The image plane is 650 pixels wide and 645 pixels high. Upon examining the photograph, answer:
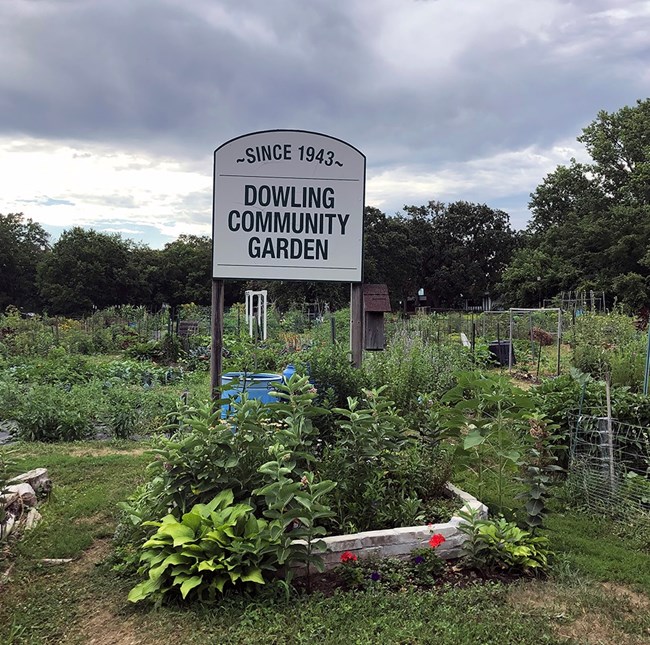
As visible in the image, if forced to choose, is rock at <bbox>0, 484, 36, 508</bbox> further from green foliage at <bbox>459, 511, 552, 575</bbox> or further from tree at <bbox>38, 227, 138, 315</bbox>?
tree at <bbox>38, 227, 138, 315</bbox>

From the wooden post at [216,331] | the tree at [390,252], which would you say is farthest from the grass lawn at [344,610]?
the tree at [390,252]

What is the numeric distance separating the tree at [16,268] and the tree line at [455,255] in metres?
0.08

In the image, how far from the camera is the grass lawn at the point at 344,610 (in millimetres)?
2424

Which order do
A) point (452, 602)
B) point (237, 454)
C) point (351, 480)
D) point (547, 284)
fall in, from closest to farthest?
point (452, 602)
point (237, 454)
point (351, 480)
point (547, 284)

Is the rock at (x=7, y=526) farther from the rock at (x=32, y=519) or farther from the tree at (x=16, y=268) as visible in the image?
the tree at (x=16, y=268)

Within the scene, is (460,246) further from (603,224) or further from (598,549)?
(598,549)

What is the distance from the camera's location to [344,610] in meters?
2.58

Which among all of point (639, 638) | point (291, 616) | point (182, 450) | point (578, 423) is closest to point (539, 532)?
point (639, 638)

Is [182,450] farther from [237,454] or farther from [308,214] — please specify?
[308,214]

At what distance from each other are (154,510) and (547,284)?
1323 inches

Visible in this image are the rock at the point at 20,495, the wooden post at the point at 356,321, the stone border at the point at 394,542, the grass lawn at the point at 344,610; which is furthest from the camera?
the wooden post at the point at 356,321

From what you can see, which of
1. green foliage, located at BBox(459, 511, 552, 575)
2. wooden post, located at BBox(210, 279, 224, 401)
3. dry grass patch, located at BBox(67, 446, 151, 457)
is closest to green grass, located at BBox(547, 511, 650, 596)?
green foliage, located at BBox(459, 511, 552, 575)

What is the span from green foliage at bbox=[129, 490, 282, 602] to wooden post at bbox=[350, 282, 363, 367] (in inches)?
79.4

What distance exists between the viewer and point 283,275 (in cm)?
447
